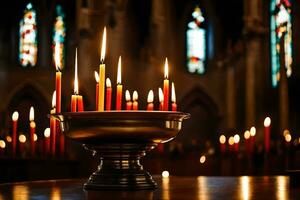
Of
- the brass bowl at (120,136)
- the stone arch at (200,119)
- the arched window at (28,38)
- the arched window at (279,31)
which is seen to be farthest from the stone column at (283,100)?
the brass bowl at (120,136)

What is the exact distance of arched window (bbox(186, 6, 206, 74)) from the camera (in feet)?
73.7

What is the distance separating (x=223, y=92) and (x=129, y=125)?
20.1 metres

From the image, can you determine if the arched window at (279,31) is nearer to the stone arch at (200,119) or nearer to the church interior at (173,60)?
the church interior at (173,60)

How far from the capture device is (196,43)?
2264 centimetres

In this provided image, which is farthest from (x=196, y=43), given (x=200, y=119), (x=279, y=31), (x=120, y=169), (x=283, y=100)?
(x=120, y=169)

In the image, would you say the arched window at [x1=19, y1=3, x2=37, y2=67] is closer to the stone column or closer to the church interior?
the church interior

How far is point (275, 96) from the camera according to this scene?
1828 centimetres

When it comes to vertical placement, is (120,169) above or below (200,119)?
below

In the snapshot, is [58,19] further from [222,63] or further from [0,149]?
[0,149]

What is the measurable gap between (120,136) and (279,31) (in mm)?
16268

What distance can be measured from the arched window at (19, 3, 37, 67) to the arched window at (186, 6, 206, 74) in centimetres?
574

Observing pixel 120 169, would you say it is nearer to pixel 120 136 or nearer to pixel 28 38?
pixel 120 136

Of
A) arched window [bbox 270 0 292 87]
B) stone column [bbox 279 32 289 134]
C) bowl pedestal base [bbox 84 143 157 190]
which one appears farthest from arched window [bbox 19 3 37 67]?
bowl pedestal base [bbox 84 143 157 190]

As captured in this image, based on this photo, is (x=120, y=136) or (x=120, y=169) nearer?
(x=120, y=136)
